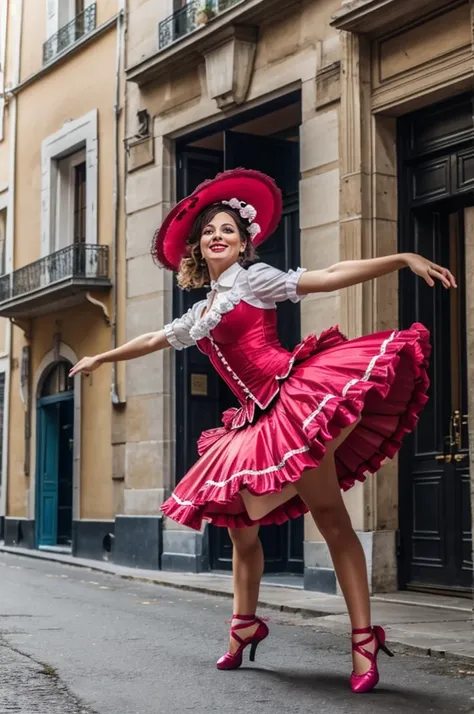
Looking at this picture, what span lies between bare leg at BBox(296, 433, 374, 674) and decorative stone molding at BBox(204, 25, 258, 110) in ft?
26.5

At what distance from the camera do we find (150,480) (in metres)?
14.2

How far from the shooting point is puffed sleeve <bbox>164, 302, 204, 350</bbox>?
585 cm

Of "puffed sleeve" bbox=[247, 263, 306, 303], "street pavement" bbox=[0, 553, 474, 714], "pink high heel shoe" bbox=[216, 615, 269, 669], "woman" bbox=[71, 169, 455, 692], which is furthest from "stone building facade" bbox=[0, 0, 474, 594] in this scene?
"puffed sleeve" bbox=[247, 263, 306, 303]

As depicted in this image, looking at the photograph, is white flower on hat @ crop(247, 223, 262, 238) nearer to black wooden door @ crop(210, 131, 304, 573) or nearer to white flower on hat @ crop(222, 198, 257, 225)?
white flower on hat @ crop(222, 198, 257, 225)

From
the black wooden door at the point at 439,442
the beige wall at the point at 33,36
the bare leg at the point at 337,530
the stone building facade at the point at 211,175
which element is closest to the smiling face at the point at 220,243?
the bare leg at the point at 337,530

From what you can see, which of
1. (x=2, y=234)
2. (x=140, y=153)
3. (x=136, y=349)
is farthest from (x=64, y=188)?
(x=136, y=349)

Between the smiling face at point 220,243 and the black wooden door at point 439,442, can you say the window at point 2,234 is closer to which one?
the black wooden door at point 439,442

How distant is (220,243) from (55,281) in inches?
437

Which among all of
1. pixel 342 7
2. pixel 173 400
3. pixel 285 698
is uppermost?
pixel 342 7

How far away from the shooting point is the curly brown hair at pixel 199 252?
5.79m

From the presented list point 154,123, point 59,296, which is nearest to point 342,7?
point 154,123

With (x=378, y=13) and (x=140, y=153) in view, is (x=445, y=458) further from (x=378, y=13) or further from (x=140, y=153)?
(x=140, y=153)

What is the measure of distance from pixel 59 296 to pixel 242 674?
37.5ft

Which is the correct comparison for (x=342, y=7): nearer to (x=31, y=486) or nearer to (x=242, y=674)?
Answer: (x=242, y=674)
